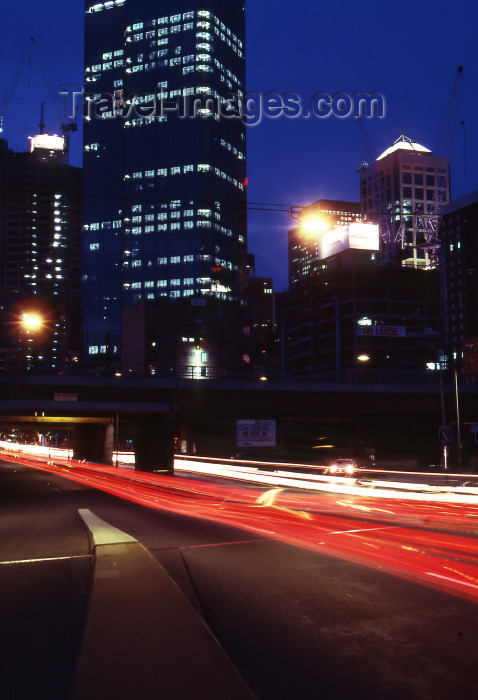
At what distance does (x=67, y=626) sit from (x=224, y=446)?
70584mm

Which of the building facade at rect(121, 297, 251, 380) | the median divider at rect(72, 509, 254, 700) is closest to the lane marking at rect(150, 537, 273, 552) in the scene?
the median divider at rect(72, 509, 254, 700)

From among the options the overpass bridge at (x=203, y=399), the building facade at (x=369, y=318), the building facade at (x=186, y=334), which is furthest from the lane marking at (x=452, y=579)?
the building facade at (x=186, y=334)

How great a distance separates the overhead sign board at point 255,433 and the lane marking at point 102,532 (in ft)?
65.4

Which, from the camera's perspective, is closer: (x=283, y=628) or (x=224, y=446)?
(x=283, y=628)

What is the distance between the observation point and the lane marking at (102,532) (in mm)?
14441

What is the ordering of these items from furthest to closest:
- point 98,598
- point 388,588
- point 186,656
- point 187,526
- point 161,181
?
point 161,181, point 187,526, point 388,588, point 98,598, point 186,656

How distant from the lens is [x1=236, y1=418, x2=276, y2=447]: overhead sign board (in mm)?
41406

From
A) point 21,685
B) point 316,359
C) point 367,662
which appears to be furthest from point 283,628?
point 316,359

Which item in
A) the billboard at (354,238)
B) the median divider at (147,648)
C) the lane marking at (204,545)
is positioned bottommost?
the lane marking at (204,545)

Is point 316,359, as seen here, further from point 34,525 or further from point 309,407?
point 34,525

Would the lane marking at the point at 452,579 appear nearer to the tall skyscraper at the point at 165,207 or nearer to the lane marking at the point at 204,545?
the lane marking at the point at 204,545

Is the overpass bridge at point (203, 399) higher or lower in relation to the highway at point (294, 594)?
higher

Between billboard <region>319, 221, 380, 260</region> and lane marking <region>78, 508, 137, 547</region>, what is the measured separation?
101243 mm

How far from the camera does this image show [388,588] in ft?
33.0
